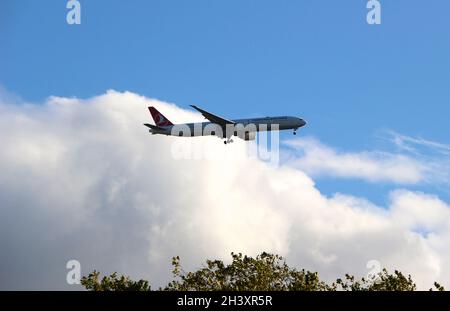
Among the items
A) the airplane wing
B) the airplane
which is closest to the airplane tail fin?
the airplane

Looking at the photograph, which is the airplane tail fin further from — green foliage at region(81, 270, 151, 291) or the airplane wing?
green foliage at region(81, 270, 151, 291)

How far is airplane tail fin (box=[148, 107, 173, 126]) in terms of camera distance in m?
132

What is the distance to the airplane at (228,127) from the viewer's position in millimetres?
114250

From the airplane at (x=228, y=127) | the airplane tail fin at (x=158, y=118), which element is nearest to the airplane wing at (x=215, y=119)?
the airplane at (x=228, y=127)

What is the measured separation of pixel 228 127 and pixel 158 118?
74.1 ft

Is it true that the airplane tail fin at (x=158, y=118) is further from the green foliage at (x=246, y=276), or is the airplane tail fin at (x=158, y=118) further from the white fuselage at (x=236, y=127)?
the green foliage at (x=246, y=276)

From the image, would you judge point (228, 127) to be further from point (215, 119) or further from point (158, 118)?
point (158, 118)

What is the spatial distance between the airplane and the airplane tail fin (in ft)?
34.8
